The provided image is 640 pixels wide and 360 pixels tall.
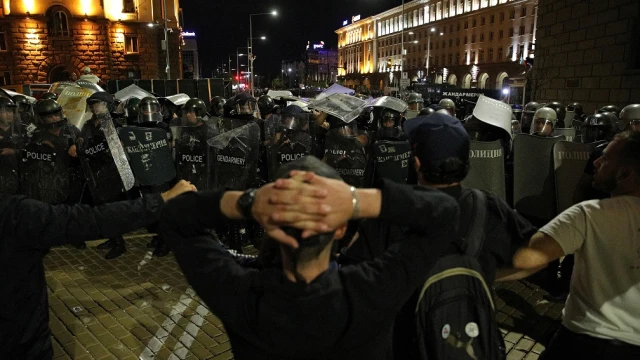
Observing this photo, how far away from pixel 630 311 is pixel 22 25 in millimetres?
41935

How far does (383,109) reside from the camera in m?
6.48

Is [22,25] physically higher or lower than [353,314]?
higher

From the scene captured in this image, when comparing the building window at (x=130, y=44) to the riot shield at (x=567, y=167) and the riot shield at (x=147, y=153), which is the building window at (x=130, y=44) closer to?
the riot shield at (x=147, y=153)

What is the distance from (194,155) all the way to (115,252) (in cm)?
174

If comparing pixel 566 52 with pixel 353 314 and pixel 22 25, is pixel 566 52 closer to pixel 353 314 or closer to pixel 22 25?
pixel 353 314

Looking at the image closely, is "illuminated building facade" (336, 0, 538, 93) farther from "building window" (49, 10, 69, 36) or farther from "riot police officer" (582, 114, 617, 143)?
"riot police officer" (582, 114, 617, 143)

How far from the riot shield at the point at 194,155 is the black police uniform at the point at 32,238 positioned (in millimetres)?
3915

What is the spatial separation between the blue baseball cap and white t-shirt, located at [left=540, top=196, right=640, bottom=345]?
0.60 metres

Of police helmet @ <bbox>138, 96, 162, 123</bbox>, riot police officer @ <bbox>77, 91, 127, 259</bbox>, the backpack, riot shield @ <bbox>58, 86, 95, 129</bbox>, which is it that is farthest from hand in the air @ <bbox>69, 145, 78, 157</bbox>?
the backpack

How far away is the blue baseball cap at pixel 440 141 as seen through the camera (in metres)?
1.94

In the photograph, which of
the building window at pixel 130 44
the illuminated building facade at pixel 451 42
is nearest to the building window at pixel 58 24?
the building window at pixel 130 44

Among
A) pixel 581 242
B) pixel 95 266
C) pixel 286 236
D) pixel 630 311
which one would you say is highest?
pixel 286 236

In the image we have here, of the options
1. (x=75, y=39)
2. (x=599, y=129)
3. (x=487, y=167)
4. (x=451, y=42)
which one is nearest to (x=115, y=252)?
(x=487, y=167)

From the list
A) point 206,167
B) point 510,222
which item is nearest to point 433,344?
point 510,222
